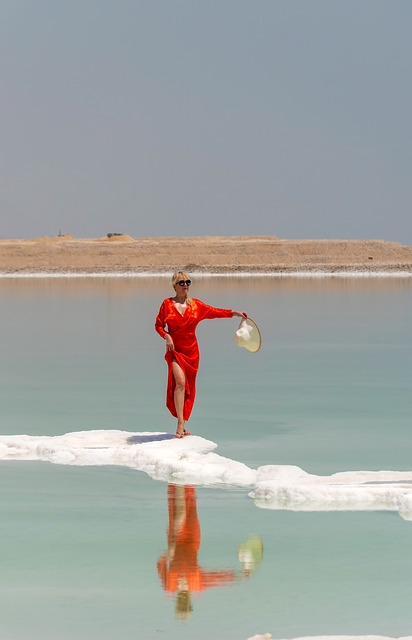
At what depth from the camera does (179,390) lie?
31.1ft

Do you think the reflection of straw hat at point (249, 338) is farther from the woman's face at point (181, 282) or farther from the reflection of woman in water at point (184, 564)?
the reflection of woman in water at point (184, 564)

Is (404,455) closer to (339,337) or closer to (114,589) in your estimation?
(114,589)

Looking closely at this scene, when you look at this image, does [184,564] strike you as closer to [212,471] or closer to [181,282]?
[212,471]

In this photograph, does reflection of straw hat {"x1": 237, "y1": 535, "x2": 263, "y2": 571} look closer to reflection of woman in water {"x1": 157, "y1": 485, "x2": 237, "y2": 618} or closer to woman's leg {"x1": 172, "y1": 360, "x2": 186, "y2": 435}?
reflection of woman in water {"x1": 157, "y1": 485, "x2": 237, "y2": 618}

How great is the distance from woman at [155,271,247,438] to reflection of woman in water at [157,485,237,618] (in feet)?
6.90

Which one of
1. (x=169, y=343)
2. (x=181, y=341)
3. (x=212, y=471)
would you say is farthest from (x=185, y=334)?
(x=212, y=471)

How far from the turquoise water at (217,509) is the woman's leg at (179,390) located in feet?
1.09

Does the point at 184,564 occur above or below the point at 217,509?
below

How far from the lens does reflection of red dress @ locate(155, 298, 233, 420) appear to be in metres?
9.53

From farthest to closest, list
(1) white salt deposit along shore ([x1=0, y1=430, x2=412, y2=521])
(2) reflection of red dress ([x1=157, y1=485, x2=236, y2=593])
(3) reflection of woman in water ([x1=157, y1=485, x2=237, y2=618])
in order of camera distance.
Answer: (1) white salt deposit along shore ([x1=0, y1=430, x2=412, y2=521]) < (2) reflection of red dress ([x1=157, y1=485, x2=236, y2=593]) < (3) reflection of woman in water ([x1=157, y1=485, x2=237, y2=618])

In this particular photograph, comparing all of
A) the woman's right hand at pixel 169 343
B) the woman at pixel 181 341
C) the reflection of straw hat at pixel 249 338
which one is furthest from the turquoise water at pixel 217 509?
the woman's right hand at pixel 169 343

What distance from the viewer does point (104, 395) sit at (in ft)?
42.0

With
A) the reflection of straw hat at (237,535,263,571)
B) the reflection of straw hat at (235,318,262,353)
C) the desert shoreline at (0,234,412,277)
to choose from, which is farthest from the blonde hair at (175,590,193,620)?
the desert shoreline at (0,234,412,277)

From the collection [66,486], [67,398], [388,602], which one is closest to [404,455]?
[66,486]
